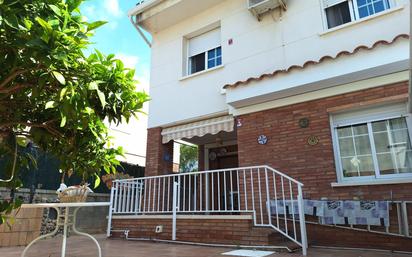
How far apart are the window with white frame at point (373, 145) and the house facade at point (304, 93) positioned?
2cm

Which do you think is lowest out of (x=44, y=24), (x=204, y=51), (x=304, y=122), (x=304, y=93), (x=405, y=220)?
(x=405, y=220)

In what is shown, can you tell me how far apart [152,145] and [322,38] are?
20.9 feet

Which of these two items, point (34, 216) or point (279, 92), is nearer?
point (279, 92)

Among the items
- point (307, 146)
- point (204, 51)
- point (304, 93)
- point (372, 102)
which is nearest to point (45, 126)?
point (307, 146)

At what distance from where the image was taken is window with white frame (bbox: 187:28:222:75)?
10398 mm

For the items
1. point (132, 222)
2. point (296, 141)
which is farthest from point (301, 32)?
point (132, 222)

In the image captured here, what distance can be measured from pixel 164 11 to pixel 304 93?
6.20 metres

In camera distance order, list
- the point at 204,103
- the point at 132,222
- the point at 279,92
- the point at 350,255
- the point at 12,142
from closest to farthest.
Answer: the point at 12,142, the point at 350,255, the point at 279,92, the point at 132,222, the point at 204,103

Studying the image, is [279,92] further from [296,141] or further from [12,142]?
[12,142]

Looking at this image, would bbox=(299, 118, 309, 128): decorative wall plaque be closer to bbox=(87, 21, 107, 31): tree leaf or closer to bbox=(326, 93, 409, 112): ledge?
bbox=(326, 93, 409, 112): ledge

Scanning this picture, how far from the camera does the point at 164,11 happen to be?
10.9 meters

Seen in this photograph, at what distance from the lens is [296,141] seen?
7441 mm

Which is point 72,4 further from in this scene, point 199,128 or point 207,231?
point 199,128

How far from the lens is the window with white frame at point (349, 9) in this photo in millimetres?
7527
